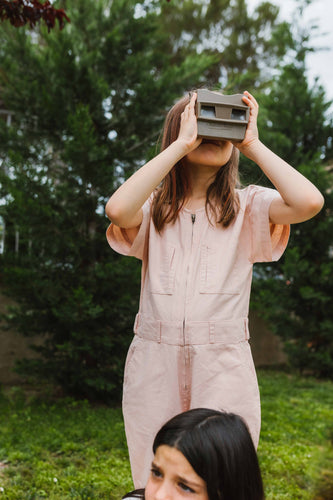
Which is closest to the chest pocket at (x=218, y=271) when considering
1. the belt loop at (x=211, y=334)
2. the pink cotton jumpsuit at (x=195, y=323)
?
the pink cotton jumpsuit at (x=195, y=323)

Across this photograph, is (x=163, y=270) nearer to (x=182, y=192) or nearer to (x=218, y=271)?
(x=218, y=271)

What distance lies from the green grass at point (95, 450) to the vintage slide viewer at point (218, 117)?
1.63m

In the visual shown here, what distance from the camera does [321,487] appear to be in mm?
2361

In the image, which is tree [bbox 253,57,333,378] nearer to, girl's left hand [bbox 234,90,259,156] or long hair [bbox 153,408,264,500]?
girl's left hand [bbox 234,90,259,156]

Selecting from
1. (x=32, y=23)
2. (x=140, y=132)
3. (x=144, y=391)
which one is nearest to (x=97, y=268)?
(x=140, y=132)

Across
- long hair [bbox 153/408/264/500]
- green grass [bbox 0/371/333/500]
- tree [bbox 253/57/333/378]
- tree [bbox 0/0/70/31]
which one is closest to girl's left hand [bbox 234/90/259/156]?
long hair [bbox 153/408/264/500]

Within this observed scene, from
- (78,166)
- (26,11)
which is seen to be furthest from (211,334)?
(78,166)

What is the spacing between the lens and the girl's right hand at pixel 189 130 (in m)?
1.57

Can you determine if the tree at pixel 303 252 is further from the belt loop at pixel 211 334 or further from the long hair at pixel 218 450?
the long hair at pixel 218 450

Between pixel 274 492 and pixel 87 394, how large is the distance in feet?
8.42

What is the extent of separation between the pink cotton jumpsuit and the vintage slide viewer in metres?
0.25

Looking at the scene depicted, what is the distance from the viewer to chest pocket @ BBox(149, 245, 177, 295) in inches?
64.0

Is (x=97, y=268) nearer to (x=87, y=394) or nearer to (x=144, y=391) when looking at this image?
(x=87, y=394)

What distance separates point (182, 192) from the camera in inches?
69.5
